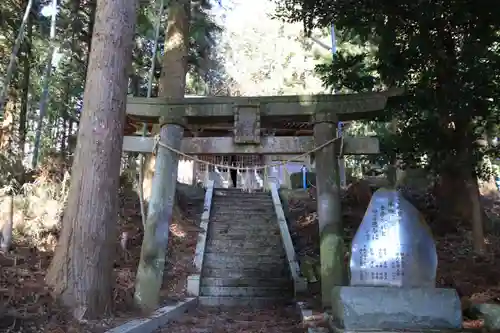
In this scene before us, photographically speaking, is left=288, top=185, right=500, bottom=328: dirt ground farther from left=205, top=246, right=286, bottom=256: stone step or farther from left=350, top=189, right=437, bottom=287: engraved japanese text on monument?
left=350, top=189, right=437, bottom=287: engraved japanese text on monument

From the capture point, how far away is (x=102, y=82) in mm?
6191

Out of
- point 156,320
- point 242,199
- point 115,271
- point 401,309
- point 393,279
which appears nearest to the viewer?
point 401,309

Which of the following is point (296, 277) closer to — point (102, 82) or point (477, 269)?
point (477, 269)

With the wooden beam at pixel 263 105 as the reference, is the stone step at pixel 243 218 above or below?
below

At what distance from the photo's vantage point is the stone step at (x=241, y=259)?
431 inches

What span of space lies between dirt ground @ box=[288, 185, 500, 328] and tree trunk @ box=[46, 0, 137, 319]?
13.6ft

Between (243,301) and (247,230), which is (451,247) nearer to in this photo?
(243,301)

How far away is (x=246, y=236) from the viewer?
12.3 m

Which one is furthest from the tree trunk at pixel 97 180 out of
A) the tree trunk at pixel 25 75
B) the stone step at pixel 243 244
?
the tree trunk at pixel 25 75

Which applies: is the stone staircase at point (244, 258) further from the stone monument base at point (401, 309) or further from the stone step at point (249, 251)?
the stone monument base at point (401, 309)

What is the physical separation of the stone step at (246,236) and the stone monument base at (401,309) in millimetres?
7159

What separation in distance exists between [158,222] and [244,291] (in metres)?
3.10

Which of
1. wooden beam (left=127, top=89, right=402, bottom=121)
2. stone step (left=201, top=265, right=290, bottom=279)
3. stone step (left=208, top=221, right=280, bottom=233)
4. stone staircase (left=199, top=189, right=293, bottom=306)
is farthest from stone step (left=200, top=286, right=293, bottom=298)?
wooden beam (left=127, top=89, right=402, bottom=121)

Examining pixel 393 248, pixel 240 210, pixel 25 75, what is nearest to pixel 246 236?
pixel 240 210
